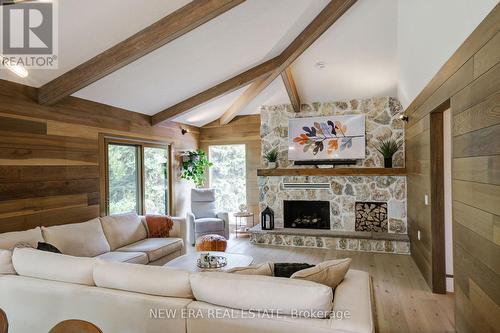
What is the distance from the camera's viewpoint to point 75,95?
12.7ft

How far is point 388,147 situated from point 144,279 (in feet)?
15.8

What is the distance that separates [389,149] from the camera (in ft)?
17.3

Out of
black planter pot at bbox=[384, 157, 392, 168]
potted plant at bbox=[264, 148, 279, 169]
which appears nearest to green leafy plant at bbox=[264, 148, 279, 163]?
potted plant at bbox=[264, 148, 279, 169]

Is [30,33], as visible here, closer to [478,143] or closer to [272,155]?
[478,143]

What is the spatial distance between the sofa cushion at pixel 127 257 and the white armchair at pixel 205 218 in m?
1.93

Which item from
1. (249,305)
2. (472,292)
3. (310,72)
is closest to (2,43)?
(249,305)

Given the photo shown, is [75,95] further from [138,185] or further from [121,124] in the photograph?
[138,185]

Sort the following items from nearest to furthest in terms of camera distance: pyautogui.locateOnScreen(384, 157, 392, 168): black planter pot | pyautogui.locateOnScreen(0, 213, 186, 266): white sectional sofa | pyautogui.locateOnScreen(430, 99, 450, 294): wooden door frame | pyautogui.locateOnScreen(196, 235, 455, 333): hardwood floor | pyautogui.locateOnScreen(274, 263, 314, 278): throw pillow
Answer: pyautogui.locateOnScreen(274, 263, 314, 278): throw pillow
pyautogui.locateOnScreen(196, 235, 455, 333): hardwood floor
pyautogui.locateOnScreen(0, 213, 186, 266): white sectional sofa
pyautogui.locateOnScreen(430, 99, 450, 294): wooden door frame
pyautogui.locateOnScreen(384, 157, 392, 168): black planter pot

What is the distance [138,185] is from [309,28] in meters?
3.72

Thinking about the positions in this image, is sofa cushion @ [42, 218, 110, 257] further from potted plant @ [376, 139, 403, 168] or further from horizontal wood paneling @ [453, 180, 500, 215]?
potted plant @ [376, 139, 403, 168]

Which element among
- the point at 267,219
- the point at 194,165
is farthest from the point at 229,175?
the point at 267,219

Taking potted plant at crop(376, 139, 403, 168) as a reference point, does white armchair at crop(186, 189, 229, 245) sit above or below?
below

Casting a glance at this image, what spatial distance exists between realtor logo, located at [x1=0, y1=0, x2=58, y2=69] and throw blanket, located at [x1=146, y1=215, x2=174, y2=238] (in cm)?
237

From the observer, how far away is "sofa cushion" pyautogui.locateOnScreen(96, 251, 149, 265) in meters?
3.36
